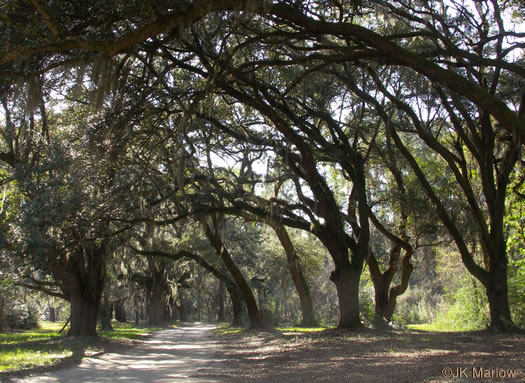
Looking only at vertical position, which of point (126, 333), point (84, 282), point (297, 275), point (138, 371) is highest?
point (297, 275)

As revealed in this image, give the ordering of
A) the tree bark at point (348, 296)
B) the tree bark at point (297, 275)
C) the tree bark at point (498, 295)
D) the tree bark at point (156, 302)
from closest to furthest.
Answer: the tree bark at point (498, 295)
the tree bark at point (348, 296)
the tree bark at point (297, 275)
the tree bark at point (156, 302)

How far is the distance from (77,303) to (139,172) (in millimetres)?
7034

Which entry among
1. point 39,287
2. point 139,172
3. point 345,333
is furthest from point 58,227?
point 39,287

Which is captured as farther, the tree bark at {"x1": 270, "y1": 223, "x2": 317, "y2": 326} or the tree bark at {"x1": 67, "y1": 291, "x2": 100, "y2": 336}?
the tree bark at {"x1": 270, "y1": 223, "x2": 317, "y2": 326}

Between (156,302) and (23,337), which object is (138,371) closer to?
(23,337)

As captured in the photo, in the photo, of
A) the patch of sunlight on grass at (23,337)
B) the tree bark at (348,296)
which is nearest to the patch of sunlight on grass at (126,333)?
the patch of sunlight on grass at (23,337)

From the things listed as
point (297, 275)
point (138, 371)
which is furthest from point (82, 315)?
point (297, 275)

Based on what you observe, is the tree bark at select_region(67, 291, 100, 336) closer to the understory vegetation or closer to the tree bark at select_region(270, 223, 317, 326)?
the understory vegetation

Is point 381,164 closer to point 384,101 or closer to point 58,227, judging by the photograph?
point 384,101

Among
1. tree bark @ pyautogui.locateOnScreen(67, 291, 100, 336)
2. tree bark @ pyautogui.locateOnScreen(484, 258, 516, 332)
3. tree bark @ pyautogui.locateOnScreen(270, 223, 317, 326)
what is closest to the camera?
tree bark @ pyautogui.locateOnScreen(484, 258, 516, 332)

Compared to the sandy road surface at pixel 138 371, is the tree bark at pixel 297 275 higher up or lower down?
higher up

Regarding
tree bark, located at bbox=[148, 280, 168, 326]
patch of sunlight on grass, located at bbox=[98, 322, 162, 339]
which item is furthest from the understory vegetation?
tree bark, located at bbox=[148, 280, 168, 326]

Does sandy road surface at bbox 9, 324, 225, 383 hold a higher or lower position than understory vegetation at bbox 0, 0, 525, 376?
lower

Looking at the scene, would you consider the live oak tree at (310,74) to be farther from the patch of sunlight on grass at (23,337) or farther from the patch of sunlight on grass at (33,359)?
the patch of sunlight on grass at (23,337)
